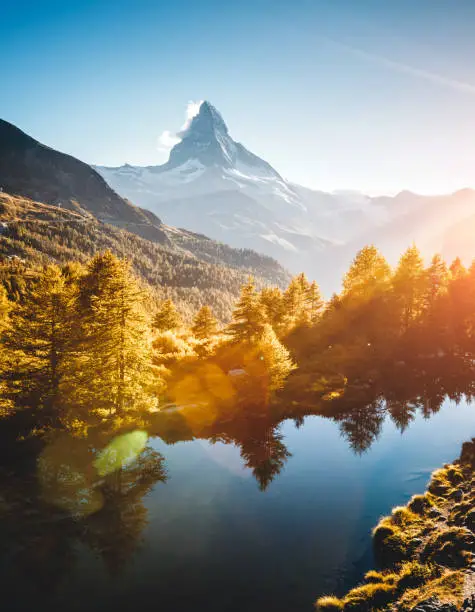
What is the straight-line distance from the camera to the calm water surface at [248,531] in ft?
55.3

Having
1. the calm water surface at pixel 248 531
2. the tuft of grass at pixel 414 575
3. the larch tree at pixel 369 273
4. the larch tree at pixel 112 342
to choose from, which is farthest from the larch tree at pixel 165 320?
the tuft of grass at pixel 414 575

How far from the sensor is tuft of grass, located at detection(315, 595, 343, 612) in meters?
15.9

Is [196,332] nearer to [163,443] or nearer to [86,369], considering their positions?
[163,443]

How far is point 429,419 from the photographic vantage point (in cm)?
4009

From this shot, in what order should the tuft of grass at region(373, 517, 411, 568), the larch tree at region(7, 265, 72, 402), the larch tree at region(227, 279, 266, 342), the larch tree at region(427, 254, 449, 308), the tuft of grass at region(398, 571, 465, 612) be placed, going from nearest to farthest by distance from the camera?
the tuft of grass at region(398, 571, 465, 612) → the tuft of grass at region(373, 517, 411, 568) → the larch tree at region(7, 265, 72, 402) → the larch tree at region(227, 279, 266, 342) → the larch tree at region(427, 254, 449, 308)

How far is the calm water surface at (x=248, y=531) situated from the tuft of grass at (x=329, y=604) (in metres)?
0.48

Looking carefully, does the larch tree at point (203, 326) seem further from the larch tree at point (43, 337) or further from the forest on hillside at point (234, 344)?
the larch tree at point (43, 337)

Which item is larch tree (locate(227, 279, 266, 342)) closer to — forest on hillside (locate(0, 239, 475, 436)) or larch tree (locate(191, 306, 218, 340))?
forest on hillside (locate(0, 239, 475, 436))

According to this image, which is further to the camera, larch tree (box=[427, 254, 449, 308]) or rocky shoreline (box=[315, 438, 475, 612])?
larch tree (box=[427, 254, 449, 308])

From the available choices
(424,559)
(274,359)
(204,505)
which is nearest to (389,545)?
(424,559)

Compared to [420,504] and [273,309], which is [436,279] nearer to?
[273,309]

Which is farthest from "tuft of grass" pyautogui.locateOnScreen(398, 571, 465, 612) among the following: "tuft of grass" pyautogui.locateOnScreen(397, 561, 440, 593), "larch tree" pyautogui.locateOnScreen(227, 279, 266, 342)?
"larch tree" pyautogui.locateOnScreen(227, 279, 266, 342)

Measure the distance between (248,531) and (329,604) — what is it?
21.7 ft

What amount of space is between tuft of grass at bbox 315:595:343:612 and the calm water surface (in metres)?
0.48
